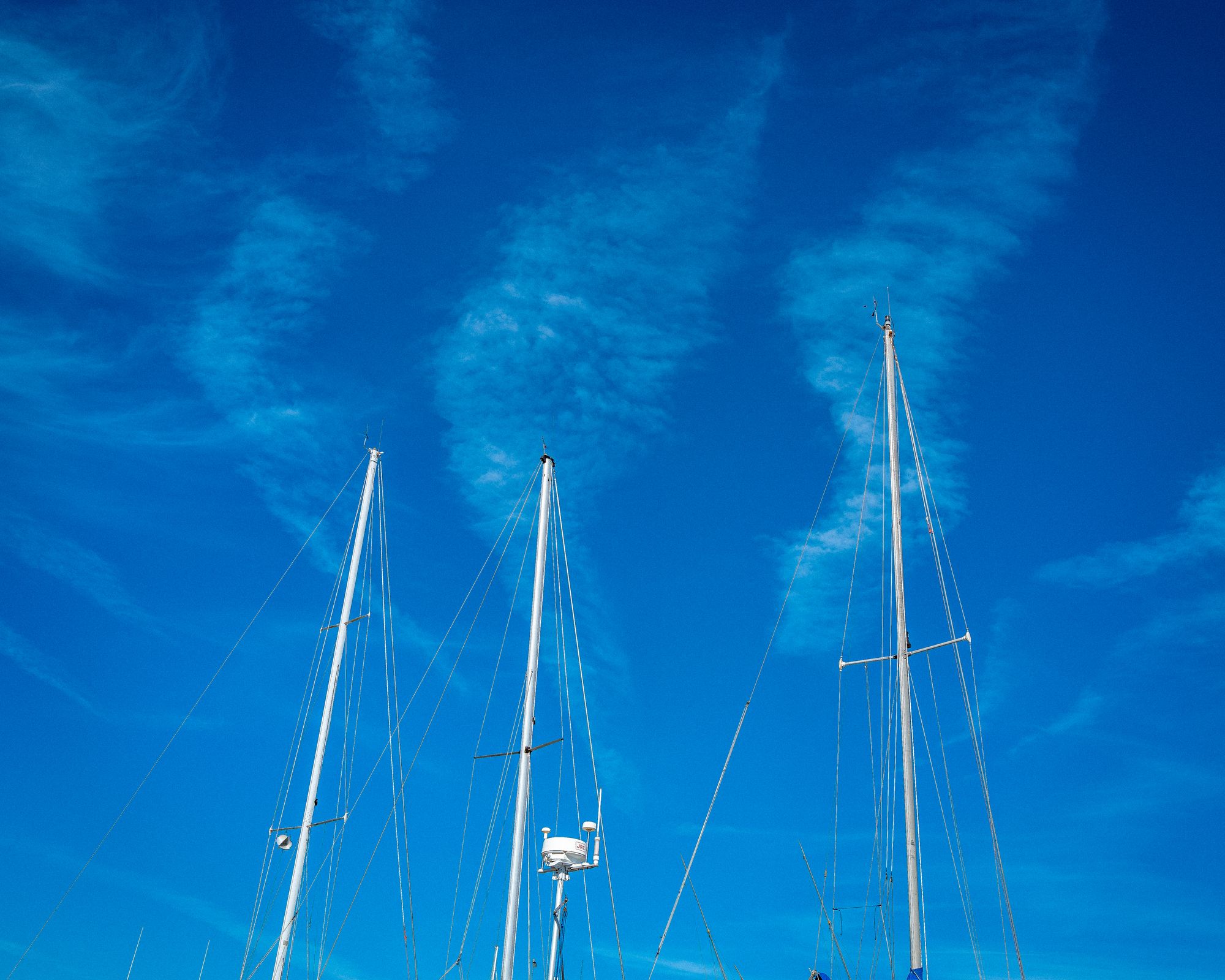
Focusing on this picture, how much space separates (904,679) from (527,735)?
964 centimetres

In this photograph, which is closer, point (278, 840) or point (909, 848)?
point (909, 848)

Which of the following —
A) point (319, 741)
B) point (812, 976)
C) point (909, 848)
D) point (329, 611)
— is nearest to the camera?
point (812, 976)

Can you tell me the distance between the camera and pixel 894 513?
2453 cm

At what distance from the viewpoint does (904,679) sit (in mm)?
22672

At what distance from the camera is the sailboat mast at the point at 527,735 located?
78.2 ft

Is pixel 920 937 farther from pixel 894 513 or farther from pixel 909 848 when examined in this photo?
pixel 894 513

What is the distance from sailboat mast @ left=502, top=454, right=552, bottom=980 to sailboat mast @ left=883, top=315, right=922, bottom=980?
9.00 metres

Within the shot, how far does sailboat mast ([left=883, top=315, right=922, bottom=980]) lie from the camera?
19.8 metres

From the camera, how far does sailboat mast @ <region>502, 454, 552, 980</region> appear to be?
2383cm

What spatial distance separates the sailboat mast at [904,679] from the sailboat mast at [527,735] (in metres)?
9.00

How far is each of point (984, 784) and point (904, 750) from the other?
6.89 feet

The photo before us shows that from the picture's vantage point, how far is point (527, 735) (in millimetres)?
26625

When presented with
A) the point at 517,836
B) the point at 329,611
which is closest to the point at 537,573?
the point at 517,836

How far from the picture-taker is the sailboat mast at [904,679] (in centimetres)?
1980
